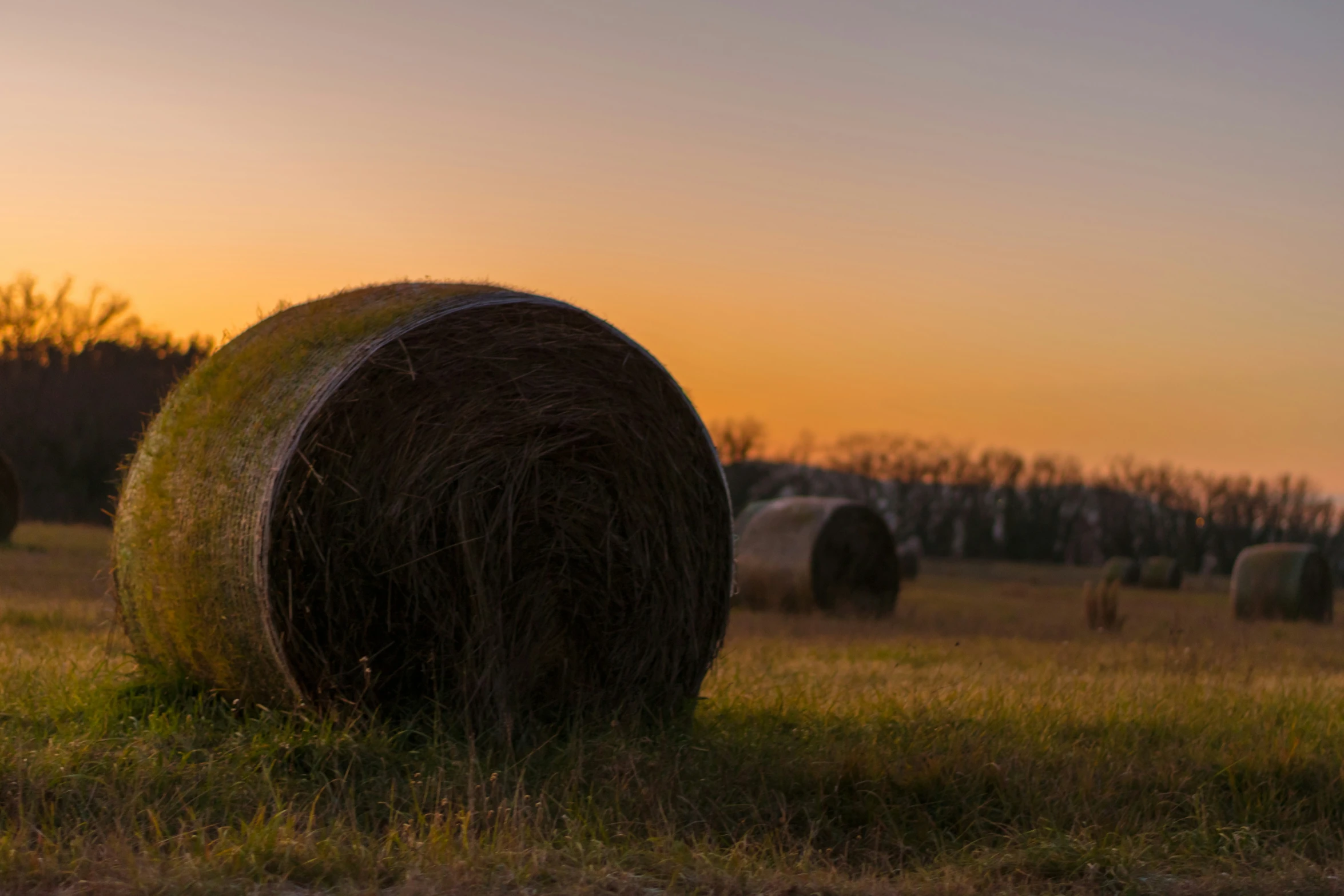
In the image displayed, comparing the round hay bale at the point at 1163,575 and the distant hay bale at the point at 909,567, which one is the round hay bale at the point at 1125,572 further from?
the distant hay bale at the point at 909,567

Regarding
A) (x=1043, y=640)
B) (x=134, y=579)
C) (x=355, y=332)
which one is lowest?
(x=1043, y=640)

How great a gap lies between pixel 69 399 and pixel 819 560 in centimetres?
3095

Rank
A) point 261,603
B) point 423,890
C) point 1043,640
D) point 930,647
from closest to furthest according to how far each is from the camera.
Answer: point 423,890
point 261,603
point 930,647
point 1043,640

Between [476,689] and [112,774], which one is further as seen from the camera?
[476,689]

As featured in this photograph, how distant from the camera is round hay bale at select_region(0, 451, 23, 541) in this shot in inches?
831

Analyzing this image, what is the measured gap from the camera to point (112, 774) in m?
5.25

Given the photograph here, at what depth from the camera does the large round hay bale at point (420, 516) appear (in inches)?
239

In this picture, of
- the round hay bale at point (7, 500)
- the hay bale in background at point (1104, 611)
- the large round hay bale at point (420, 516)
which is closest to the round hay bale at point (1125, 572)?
the hay bale in background at point (1104, 611)

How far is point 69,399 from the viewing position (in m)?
40.2

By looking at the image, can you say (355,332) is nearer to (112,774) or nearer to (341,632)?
(341,632)

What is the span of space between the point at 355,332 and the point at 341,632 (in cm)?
142

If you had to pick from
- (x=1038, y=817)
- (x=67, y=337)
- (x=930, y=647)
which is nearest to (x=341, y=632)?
(x=1038, y=817)

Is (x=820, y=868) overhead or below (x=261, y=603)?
below

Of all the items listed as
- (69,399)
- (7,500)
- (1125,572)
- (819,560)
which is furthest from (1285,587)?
(69,399)
